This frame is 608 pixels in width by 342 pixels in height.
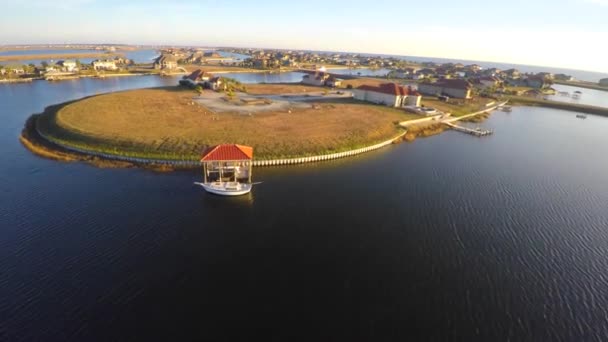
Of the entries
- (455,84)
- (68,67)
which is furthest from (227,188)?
(68,67)

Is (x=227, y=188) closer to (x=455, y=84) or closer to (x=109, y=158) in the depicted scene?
(x=109, y=158)

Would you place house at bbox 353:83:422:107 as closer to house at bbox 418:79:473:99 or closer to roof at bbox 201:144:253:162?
house at bbox 418:79:473:99

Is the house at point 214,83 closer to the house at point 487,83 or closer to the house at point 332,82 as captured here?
the house at point 332,82

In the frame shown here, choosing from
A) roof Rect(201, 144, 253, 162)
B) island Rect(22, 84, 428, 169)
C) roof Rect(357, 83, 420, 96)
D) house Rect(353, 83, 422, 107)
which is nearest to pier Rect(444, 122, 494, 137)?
island Rect(22, 84, 428, 169)

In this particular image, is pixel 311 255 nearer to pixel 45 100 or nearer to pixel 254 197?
pixel 254 197

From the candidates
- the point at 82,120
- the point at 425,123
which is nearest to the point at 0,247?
the point at 82,120

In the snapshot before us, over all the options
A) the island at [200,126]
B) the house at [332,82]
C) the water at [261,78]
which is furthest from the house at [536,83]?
the island at [200,126]

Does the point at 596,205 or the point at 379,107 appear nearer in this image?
the point at 596,205
